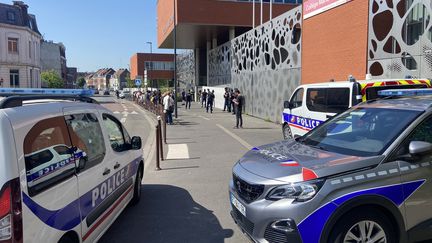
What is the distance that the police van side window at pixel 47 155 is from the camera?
3.09m

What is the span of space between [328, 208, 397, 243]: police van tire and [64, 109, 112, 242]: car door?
7.52 ft

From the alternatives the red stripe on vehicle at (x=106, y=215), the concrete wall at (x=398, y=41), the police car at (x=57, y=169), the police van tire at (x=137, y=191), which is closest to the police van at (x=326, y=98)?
the concrete wall at (x=398, y=41)

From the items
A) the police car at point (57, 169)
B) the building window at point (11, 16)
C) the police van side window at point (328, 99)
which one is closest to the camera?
the police car at point (57, 169)

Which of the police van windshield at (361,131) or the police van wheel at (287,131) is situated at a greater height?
the police van windshield at (361,131)

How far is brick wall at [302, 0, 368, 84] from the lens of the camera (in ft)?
46.2

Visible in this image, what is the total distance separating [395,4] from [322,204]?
11078 millimetres

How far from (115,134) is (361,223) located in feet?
11.0

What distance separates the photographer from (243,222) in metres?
4.20

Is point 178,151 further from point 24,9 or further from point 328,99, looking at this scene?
point 24,9

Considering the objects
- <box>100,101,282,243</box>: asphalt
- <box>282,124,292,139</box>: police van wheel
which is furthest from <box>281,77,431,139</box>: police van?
Result: <box>100,101,282,243</box>: asphalt

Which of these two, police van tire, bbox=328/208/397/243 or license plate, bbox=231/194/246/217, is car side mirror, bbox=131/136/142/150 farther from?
police van tire, bbox=328/208/397/243

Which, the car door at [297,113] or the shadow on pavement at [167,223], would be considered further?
the car door at [297,113]

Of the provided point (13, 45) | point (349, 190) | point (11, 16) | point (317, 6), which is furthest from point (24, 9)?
point (349, 190)

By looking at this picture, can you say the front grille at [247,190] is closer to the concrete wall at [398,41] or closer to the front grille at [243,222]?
the front grille at [243,222]
